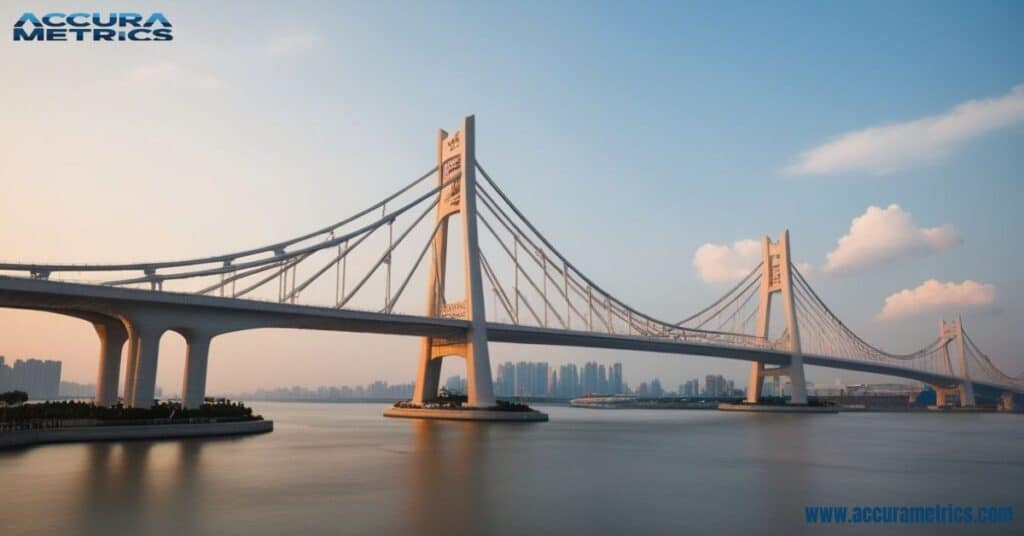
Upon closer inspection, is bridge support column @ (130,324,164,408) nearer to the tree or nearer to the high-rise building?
the tree

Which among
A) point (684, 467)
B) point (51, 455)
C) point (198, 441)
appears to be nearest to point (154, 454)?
point (51, 455)

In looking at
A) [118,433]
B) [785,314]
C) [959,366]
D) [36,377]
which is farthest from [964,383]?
[36,377]

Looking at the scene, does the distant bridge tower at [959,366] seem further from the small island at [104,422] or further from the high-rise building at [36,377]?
the high-rise building at [36,377]

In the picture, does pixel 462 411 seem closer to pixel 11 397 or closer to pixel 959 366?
pixel 11 397

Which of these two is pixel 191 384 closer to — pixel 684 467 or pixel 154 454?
pixel 154 454

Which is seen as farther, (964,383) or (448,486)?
(964,383)
